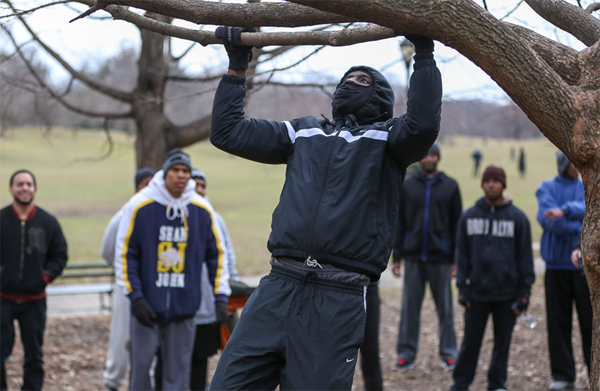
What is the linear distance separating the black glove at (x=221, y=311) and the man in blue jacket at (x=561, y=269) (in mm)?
3042

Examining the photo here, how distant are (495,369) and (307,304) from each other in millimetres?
3628

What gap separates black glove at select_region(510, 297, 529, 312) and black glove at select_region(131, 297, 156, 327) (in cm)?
328

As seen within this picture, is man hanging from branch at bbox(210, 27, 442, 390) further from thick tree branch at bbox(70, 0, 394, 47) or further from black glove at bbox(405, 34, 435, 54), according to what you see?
thick tree branch at bbox(70, 0, 394, 47)

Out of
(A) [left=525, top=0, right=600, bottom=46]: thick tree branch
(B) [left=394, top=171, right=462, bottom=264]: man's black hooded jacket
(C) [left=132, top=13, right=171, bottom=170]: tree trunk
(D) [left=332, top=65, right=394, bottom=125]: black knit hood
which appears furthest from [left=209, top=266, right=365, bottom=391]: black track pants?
(C) [left=132, top=13, right=171, bottom=170]: tree trunk

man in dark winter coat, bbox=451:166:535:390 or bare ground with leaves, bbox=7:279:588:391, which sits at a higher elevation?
man in dark winter coat, bbox=451:166:535:390

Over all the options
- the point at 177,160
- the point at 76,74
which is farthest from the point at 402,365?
the point at 76,74

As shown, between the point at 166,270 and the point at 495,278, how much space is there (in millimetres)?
2984

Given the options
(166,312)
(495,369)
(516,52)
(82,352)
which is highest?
(516,52)

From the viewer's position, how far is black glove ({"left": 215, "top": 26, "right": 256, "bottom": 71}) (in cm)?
315

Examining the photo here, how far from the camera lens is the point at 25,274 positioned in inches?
221

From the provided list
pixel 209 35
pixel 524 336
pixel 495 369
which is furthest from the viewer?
pixel 524 336

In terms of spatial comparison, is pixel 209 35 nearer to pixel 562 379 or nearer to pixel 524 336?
pixel 562 379

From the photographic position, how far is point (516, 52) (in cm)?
276

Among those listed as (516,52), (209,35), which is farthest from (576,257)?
(209,35)
